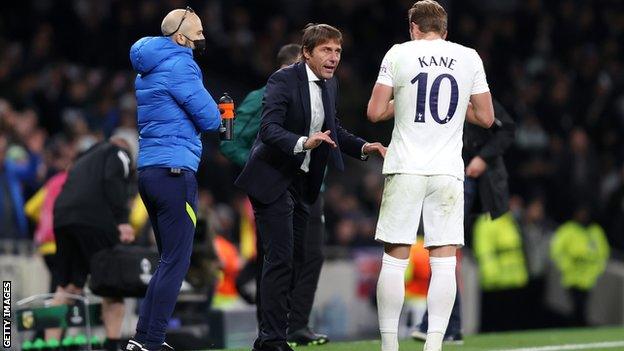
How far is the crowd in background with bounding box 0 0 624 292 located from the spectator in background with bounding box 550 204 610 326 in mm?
512

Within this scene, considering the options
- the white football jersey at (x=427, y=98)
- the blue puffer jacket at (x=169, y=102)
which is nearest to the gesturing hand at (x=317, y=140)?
the white football jersey at (x=427, y=98)

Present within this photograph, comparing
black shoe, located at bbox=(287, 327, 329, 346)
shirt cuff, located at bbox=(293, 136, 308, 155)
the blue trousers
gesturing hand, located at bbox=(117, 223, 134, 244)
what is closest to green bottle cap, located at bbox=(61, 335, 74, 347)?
gesturing hand, located at bbox=(117, 223, 134, 244)

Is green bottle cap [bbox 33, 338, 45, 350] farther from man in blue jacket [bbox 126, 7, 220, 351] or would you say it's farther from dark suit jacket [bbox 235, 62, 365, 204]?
dark suit jacket [bbox 235, 62, 365, 204]

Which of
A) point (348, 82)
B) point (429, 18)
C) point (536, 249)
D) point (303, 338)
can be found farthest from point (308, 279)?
point (348, 82)

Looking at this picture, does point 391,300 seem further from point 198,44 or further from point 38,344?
point 38,344

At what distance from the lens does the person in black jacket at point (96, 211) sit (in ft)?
38.5

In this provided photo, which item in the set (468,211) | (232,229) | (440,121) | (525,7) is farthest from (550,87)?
(440,121)

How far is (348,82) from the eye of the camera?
21.6 meters

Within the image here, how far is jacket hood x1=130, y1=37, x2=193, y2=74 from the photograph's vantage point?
9.02 m

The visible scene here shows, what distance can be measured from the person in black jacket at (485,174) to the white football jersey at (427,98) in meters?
2.20

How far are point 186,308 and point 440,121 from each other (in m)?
5.45

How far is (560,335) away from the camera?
1300cm

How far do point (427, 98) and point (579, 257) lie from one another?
419 inches

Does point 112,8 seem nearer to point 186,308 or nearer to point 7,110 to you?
point 7,110
